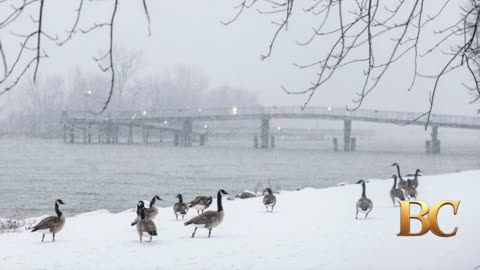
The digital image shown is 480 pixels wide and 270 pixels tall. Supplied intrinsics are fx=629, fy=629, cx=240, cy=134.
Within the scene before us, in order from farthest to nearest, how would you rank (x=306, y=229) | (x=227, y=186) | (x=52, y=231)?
(x=227, y=186) → (x=306, y=229) → (x=52, y=231)

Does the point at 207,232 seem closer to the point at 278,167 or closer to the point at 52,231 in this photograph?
the point at 52,231

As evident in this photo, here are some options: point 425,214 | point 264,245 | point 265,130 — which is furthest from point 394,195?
point 265,130

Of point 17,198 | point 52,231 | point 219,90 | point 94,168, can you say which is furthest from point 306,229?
point 219,90

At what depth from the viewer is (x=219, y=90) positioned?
14700 cm

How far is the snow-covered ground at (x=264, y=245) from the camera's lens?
9117 mm

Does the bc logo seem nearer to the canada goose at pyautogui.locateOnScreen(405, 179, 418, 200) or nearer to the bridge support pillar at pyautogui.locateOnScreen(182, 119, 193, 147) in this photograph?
the canada goose at pyautogui.locateOnScreen(405, 179, 418, 200)

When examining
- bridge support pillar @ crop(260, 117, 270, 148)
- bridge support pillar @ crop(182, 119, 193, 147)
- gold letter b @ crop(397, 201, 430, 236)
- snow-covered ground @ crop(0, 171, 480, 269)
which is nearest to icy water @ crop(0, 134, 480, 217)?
snow-covered ground @ crop(0, 171, 480, 269)

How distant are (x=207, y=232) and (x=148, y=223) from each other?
1603 mm

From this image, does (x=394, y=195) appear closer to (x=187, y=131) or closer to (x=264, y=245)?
(x=264, y=245)

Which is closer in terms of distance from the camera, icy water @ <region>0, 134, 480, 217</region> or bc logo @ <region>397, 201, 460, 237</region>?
bc logo @ <region>397, 201, 460, 237</region>

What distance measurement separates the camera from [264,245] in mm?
10492

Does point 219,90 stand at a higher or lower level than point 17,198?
higher

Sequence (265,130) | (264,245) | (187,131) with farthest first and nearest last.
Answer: (187,131)
(265,130)
(264,245)

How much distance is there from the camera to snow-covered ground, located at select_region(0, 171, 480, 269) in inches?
359
